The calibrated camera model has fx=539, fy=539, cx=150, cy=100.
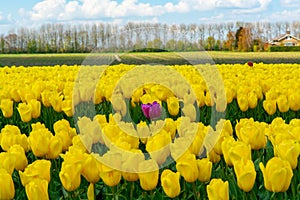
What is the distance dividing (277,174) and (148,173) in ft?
1.68

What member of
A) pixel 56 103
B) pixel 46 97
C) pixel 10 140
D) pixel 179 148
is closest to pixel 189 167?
pixel 179 148

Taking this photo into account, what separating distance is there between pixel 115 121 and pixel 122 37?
16.3 feet

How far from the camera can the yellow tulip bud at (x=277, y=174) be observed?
2.01m

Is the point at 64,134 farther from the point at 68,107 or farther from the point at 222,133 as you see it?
the point at 68,107

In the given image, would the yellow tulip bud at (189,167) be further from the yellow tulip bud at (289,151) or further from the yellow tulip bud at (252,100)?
the yellow tulip bud at (252,100)

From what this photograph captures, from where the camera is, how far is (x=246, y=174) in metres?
2.06

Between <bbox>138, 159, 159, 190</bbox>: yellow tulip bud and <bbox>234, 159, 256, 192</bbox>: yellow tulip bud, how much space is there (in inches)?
13.2

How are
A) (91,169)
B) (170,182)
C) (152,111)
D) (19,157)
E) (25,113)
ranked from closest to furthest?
1. (170,182)
2. (91,169)
3. (19,157)
4. (152,111)
5. (25,113)

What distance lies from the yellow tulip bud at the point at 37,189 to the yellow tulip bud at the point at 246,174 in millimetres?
747

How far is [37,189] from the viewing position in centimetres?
204

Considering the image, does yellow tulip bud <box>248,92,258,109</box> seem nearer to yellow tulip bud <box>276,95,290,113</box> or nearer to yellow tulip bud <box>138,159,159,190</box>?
yellow tulip bud <box>276,95,290,113</box>

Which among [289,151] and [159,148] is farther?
[159,148]

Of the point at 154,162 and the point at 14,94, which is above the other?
the point at 154,162

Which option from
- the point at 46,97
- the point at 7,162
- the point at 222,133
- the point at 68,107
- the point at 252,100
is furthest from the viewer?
the point at 46,97
